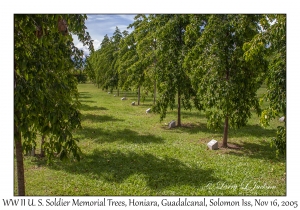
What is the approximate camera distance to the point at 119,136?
40.2 ft

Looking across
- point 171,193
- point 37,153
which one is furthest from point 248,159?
point 37,153

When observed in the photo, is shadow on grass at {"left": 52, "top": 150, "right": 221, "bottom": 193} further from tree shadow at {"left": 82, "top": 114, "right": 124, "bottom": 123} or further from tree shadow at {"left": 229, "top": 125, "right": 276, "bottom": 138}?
tree shadow at {"left": 82, "top": 114, "right": 124, "bottom": 123}

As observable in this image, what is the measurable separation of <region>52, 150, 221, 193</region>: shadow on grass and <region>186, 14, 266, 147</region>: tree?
2589 mm

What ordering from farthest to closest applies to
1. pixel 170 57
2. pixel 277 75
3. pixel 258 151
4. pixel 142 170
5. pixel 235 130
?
pixel 235 130
pixel 170 57
pixel 258 151
pixel 142 170
pixel 277 75

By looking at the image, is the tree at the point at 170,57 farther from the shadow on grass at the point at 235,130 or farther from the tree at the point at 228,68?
the tree at the point at 228,68

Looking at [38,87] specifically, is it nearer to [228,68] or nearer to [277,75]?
[277,75]

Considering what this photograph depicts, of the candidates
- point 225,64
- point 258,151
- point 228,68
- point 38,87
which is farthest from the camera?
point 258,151

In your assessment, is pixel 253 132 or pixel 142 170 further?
pixel 253 132

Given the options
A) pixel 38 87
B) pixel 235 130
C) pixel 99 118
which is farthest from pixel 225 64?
pixel 99 118

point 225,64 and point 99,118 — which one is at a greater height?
point 225,64

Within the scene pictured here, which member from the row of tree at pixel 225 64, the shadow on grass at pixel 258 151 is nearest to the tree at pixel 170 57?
the row of tree at pixel 225 64

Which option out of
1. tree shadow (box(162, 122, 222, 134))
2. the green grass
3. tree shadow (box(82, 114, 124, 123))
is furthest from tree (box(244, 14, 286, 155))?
tree shadow (box(82, 114, 124, 123))

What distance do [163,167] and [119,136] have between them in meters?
4.50

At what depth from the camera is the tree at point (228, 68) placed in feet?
29.1
